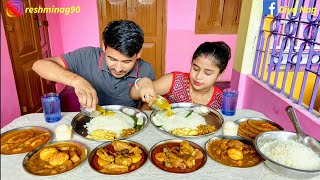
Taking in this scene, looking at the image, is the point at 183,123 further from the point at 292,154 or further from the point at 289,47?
the point at 289,47

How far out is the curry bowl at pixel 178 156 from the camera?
1011 mm

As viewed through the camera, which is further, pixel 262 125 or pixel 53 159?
pixel 262 125

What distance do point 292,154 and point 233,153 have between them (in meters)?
0.25

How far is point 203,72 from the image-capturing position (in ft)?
5.72

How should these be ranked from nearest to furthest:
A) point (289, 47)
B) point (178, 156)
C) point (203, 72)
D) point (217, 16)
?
point (178, 156) → point (203, 72) → point (289, 47) → point (217, 16)

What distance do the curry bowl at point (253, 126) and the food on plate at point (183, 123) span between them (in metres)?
0.17

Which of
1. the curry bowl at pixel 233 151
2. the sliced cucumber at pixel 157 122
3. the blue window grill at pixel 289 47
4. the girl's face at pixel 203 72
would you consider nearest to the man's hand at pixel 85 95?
the sliced cucumber at pixel 157 122

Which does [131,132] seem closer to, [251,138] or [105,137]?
[105,137]

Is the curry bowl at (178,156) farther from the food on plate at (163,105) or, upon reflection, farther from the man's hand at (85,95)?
the man's hand at (85,95)

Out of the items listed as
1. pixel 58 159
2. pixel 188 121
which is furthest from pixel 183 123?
pixel 58 159

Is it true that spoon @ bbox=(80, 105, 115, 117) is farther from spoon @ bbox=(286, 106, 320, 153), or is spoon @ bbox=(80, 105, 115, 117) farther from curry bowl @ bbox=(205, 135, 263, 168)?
spoon @ bbox=(286, 106, 320, 153)

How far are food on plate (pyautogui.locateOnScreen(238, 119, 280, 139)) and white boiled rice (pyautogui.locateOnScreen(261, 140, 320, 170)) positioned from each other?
0.54 feet

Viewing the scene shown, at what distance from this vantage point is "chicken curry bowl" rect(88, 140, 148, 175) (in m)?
0.99

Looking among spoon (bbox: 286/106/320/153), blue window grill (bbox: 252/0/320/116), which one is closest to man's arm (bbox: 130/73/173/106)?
spoon (bbox: 286/106/320/153)
